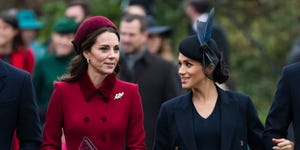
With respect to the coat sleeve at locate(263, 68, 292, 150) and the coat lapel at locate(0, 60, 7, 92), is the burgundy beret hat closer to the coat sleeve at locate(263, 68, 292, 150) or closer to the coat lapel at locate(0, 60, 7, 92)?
the coat lapel at locate(0, 60, 7, 92)

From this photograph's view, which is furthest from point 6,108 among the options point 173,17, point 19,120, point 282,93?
point 173,17

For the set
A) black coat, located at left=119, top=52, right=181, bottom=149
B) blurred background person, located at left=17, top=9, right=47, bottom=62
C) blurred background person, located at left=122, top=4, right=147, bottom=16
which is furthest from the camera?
blurred background person, located at left=17, top=9, right=47, bottom=62

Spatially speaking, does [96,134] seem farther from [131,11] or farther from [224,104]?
[131,11]

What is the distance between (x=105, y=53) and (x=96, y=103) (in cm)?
40

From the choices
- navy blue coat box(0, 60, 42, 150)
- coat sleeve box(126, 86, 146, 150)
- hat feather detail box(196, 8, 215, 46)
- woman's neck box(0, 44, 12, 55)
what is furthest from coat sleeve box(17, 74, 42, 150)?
woman's neck box(0, 44, 12, 55)

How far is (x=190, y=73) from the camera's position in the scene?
31.4 feet

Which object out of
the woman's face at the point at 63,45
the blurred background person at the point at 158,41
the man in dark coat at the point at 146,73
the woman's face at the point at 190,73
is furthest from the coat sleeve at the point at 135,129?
the blurred background person at the point at 158,41

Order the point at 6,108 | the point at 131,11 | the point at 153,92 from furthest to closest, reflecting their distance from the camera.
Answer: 1. the point at 131,11
2. the point at 153,92
3. the point at 6,108

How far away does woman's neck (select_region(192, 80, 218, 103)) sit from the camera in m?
9.62

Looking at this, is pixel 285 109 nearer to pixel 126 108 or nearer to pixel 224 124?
pixel 224 124

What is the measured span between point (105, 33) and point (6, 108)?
102 cm

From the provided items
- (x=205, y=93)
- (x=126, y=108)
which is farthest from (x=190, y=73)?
(x=126, y=108)

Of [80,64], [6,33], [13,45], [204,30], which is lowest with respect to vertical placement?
[13,45]

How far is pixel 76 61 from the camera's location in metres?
9.80
